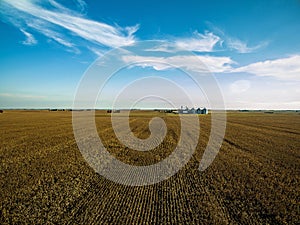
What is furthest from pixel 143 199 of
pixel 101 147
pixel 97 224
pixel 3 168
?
pixel 101 147

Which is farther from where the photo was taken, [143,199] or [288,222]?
[143,199]

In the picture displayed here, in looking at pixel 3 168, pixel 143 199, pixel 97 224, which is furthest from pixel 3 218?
pixel 3 168

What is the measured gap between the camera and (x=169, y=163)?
14.3 metres

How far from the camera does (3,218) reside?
7184mm

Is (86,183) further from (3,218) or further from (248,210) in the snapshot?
(248,210)

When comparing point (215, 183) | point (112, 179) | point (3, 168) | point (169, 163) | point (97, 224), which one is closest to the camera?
point (97, 224)

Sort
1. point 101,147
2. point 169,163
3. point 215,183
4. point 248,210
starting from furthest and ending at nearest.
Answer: point 101,147 → point 169,163 → point 215,183 → point 248,210

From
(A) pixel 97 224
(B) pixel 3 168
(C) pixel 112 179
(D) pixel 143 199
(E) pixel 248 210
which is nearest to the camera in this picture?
(A) pixel 97 224

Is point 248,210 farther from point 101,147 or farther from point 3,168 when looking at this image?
point 101,147

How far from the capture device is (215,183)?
1059 cm

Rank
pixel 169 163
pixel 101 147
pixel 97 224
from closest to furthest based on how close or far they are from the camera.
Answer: pixel 97 224, pixel 169 163, pixel 101 147

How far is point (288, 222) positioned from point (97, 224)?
611cm

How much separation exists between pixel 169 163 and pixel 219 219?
7119mm

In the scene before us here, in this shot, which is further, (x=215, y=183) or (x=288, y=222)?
(x=215, y=183)
